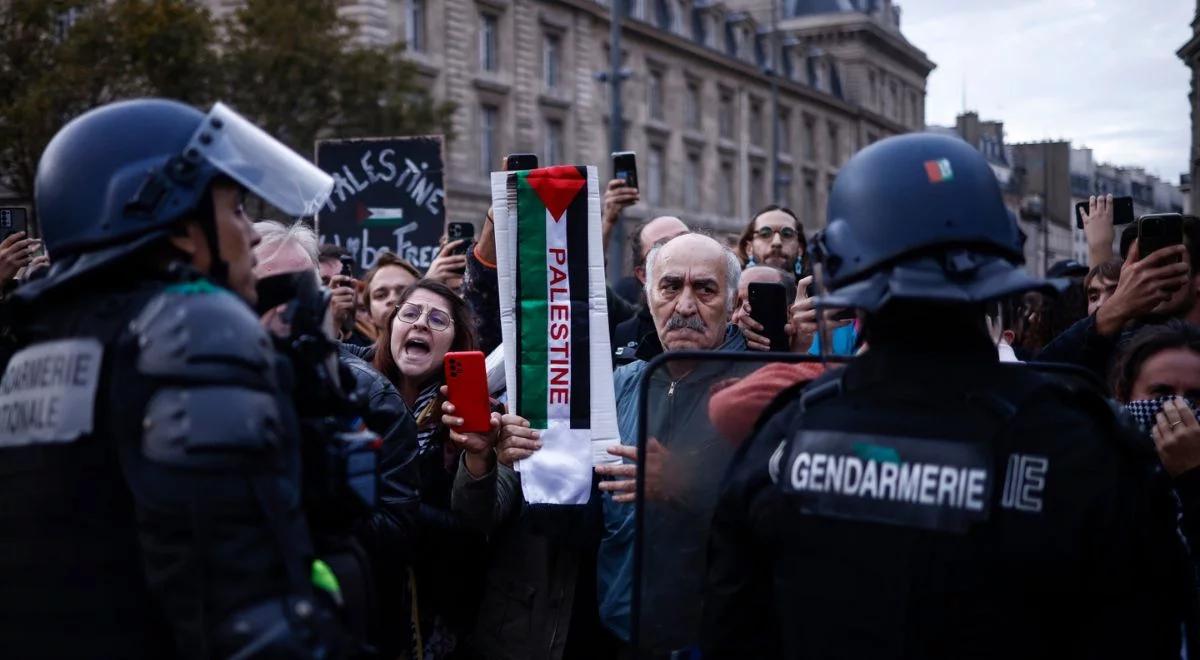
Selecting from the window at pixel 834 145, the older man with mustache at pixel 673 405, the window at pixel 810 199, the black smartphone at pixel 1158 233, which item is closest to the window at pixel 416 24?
the window at pixel 810 199

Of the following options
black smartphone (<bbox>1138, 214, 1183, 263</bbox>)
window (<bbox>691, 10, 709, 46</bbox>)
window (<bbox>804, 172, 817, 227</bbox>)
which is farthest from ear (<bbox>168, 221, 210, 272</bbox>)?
window (<bbox>804, 172, 817, 227</bbox>)

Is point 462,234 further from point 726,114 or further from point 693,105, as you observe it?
point 726,114

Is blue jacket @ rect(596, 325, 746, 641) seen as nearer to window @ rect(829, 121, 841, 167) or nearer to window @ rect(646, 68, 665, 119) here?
window @ rect(646, 68, 665, 119)

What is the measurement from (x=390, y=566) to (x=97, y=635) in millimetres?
1789

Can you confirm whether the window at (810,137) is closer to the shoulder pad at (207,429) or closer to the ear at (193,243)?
the ear at (193,243)

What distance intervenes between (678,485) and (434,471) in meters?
1.77

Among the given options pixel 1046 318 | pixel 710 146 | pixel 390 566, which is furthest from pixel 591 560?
pixel 710 146

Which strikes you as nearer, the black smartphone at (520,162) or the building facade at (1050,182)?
the black smartphone at (520,162)

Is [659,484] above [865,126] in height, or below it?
below

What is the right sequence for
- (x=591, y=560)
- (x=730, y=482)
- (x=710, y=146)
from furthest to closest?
(x=710, y=146), (x=591, y=560), (x=730, y=482)

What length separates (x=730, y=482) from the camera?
7.93 ft

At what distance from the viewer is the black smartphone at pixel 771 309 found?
389 centimetres

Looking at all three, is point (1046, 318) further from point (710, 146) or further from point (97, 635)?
point (710, 146)

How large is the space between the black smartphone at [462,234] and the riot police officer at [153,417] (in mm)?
3607
